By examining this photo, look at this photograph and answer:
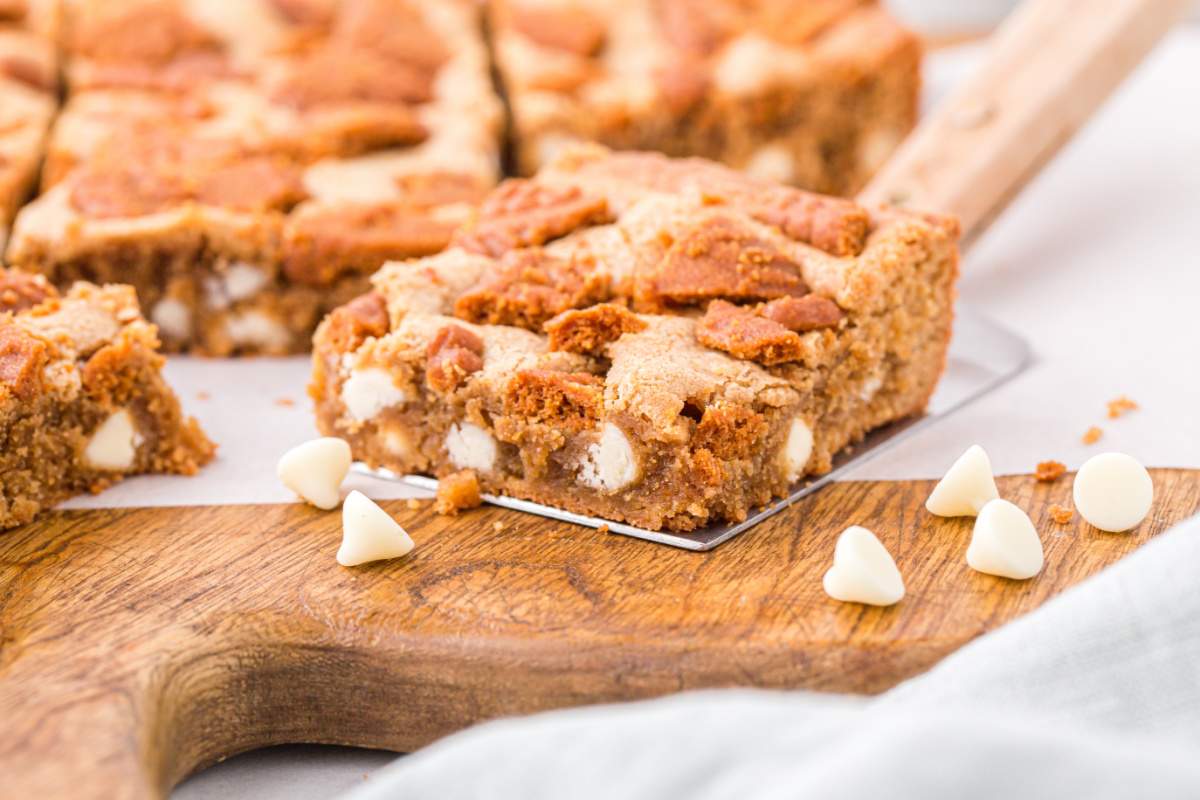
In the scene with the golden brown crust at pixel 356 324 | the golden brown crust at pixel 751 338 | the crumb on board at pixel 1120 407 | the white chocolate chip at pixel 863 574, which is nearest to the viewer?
the white chocolate chip at pixel 863 574

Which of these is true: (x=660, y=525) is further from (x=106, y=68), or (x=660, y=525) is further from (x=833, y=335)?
(x=106, y=68)

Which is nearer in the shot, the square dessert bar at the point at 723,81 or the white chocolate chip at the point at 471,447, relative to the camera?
the white chocolate chip at the point at 471,447

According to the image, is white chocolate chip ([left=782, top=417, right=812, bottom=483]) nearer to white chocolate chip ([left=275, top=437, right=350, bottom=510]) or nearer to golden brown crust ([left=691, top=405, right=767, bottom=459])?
golden brown crust ([left=691, top=405, right=767, bottom=459])

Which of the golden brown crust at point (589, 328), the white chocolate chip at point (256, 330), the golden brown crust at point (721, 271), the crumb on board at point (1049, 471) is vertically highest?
the golden brown crust at point (721, 271)

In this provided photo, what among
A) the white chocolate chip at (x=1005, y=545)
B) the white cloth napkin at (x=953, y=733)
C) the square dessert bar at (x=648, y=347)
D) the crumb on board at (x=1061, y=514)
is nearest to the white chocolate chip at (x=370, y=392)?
the square dessert bar at (x=648, y=347)

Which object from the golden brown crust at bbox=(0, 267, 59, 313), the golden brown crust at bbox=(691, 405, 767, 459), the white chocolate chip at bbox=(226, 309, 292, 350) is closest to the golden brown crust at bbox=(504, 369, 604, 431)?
the golden brown crust at bbox=(691, 405, 767, 459)

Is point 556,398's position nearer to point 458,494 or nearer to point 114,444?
point 458,494

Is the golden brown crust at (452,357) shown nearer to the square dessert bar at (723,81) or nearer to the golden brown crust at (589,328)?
the golden brown crust at (589,328)
